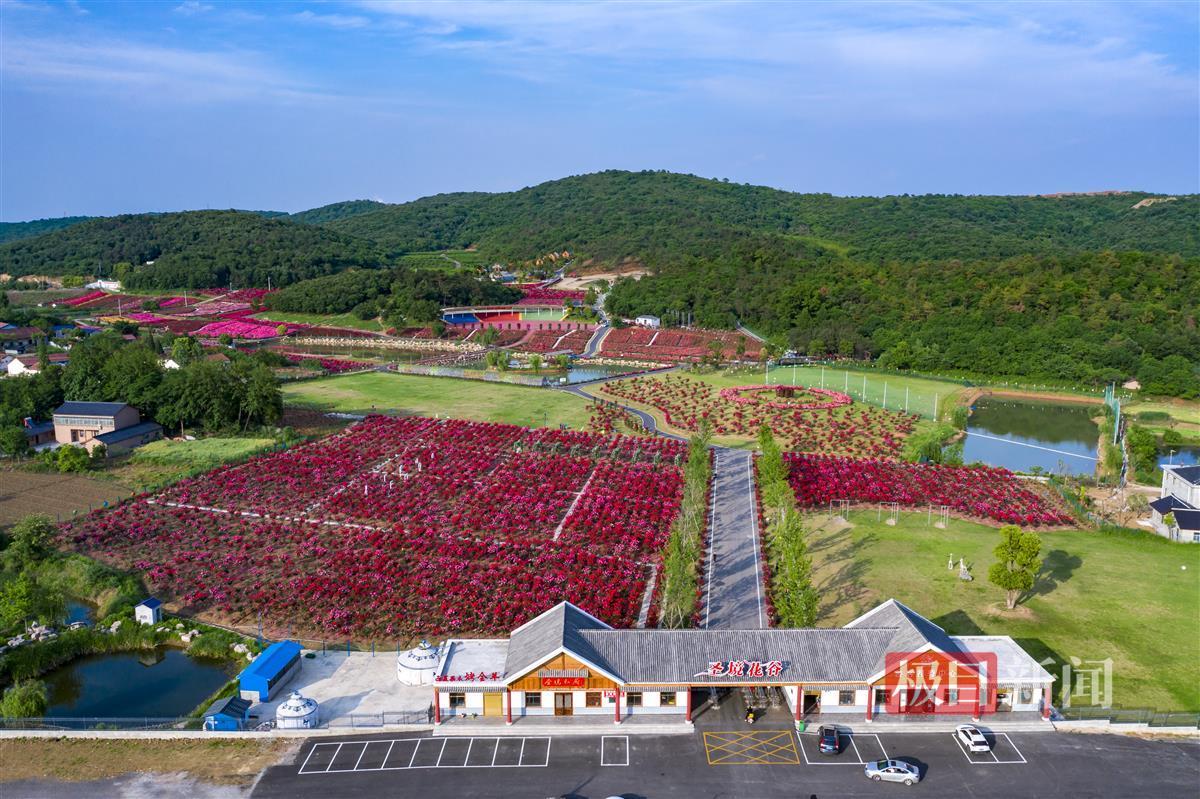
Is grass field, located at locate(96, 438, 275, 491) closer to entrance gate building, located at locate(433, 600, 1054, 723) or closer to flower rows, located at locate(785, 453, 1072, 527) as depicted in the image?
entrance gate building, located at locate(433, 600, 1054, 723)

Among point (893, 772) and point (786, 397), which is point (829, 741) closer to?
point (893, 772)

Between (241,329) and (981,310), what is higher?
(981,310)

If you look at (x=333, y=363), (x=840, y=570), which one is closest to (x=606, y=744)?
(x=840, y=570)

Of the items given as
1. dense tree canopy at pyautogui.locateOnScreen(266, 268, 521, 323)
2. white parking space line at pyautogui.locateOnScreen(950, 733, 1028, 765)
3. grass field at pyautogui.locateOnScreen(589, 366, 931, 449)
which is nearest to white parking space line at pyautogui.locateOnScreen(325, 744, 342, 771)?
white parking space line at pyautogui.locateOnScreen(950, 733, 1028, 765)

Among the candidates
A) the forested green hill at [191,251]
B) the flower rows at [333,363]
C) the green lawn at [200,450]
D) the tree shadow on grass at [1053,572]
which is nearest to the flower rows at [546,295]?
the forested green hill at [191,251]

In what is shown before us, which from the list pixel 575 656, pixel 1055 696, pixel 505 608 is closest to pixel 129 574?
pixel 505 608
